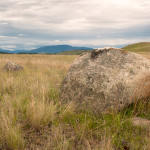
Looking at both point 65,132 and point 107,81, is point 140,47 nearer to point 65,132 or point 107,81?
point 107,81

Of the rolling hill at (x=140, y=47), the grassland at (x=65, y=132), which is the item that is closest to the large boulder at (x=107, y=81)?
the grassland at (x=65, y=132)

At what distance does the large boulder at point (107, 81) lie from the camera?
9.88ft

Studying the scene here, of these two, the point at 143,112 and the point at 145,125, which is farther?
the point at 143,112

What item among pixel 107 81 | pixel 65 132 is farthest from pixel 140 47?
pixel 65 132

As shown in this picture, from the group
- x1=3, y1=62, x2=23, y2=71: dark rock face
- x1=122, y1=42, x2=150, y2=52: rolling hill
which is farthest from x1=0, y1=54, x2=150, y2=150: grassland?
x1=122, y1=42, x2=150, y2=52: rolling hill

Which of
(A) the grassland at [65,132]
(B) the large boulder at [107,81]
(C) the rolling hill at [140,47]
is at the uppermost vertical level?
(C) the rolling hill at [140,47]

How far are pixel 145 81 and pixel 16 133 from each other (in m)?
2.87

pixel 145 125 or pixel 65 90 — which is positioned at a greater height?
pixel 65 90

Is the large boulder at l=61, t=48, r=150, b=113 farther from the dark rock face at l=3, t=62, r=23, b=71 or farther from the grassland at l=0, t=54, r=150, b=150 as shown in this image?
the dark rock face at l=3, t=62, r=23, b=71

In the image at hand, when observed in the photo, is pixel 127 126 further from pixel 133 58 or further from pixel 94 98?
pixel 133 58

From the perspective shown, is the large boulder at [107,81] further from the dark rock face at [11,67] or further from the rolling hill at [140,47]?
the rolling hill at [140,47]

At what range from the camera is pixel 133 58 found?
11.5ft

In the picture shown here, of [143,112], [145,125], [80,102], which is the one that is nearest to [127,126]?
[145,125]

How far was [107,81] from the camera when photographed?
309cm
